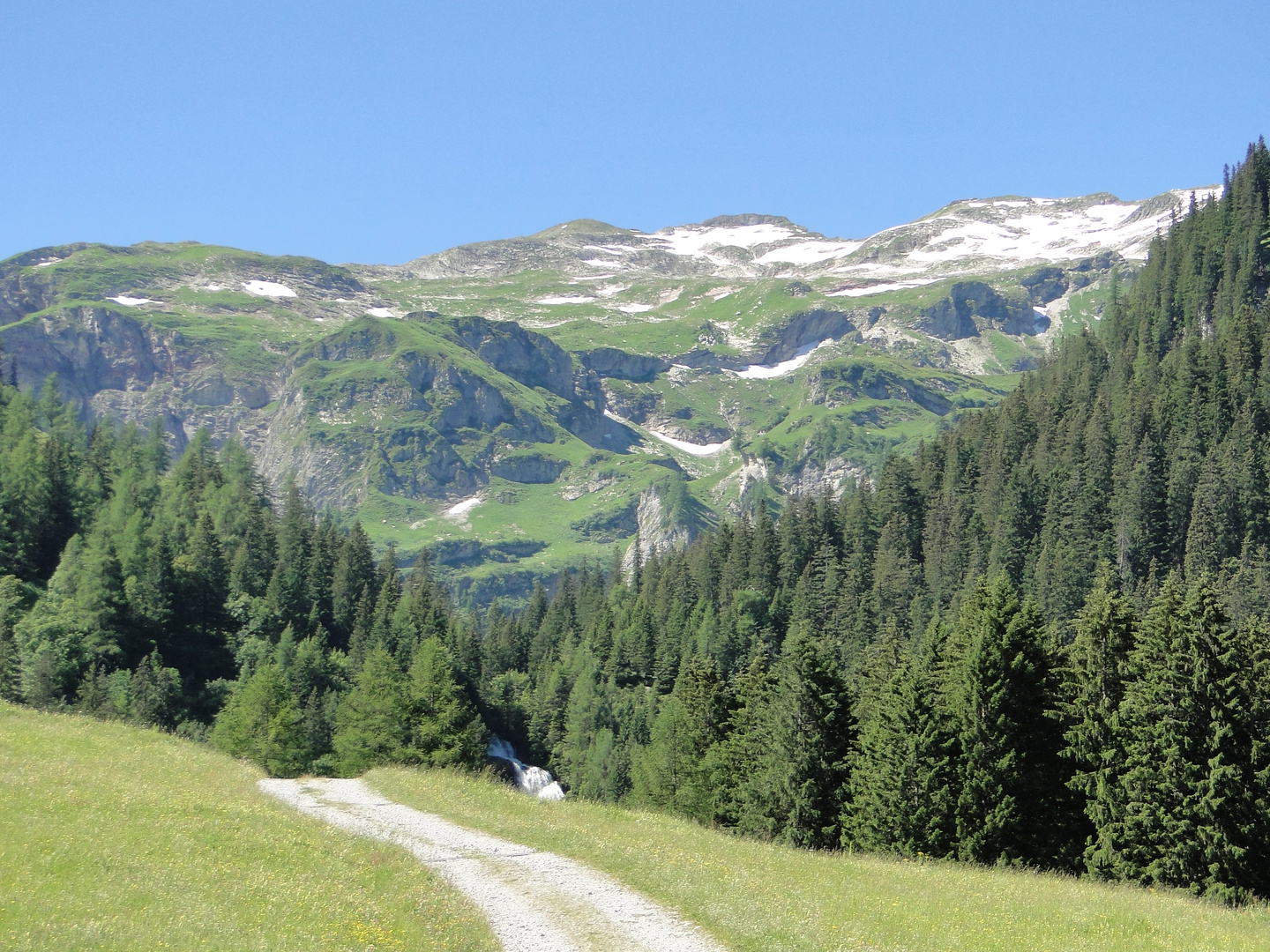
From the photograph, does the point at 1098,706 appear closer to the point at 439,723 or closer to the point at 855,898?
the point at 855,898

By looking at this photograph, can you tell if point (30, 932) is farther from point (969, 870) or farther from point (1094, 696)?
point (1094, 696)

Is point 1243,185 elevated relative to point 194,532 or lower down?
elevated

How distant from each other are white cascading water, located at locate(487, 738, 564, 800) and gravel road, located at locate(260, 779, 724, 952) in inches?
3873

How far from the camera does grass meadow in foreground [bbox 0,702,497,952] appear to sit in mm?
22062

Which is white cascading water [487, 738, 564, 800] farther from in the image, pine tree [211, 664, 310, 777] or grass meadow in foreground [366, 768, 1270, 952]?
grass meadow in foreground [366, 768, 1270, 952]

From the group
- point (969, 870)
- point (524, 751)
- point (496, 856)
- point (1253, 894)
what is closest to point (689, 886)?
point (496, 856)

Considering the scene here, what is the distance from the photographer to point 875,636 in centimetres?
14925

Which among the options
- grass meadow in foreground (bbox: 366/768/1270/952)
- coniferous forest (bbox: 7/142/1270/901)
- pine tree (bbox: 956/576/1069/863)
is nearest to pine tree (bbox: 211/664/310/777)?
coniferous forest (bbox: 7/142/1270/901)

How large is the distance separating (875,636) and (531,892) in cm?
12607

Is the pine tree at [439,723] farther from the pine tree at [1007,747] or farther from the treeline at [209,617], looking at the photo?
the pine tree at [1007,747]

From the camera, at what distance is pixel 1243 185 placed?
184m

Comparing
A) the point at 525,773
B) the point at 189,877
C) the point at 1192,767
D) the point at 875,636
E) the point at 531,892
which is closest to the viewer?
the point at 189,877

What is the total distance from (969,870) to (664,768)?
41171mm

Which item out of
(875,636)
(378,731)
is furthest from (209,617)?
(875,636)
